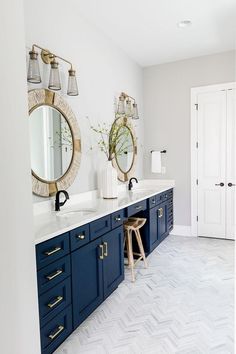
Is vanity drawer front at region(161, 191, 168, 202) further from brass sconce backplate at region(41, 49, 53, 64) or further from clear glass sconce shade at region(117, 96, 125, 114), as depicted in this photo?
brass sconce backplate at region(41, 49, 53, 64)

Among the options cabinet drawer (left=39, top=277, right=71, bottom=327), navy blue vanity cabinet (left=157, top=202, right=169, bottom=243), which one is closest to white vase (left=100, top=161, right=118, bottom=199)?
navy blue vanity cabinet (left=157, top=202, right=169, bottom=243)

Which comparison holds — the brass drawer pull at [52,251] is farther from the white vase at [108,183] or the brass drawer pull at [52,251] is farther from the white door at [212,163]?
the white door at [212,163]

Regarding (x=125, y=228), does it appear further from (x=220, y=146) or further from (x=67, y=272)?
(x=220, y=146)

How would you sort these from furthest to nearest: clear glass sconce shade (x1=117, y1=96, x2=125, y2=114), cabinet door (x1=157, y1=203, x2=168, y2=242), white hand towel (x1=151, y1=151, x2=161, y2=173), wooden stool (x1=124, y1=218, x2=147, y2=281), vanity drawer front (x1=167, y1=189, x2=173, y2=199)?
white hand towel (x1=151, y1=151, x2=161, y2=173) → vanity drawer front (x1=167, y1=189, x2=173, y2=199) → cabinet door (x1=157, y1=203, x2=168, y2=242) → clear glass sconce shade (x1=117, y1=96, x2=125, y2=114) → wooden stool (x1=124, y1=218, x2=147, y2=281)

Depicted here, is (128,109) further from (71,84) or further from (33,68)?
(33,68)

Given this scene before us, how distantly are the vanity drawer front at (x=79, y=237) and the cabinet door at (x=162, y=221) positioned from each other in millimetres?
1945

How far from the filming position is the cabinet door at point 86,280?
204 cm

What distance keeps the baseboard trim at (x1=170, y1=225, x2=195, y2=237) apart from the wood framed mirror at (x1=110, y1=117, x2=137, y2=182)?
1.27 meters

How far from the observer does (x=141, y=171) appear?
4.81 meters

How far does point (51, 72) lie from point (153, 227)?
2.32 m

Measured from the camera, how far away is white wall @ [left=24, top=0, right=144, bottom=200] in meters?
2.51

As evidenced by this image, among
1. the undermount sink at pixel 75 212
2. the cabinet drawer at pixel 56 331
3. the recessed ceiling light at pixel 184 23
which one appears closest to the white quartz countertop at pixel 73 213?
the undermount sink at pixel 75 212

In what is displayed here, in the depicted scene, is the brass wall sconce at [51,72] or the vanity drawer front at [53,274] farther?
the brass wall sconce at [51,72]

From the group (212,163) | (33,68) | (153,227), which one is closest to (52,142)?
(33,68)
